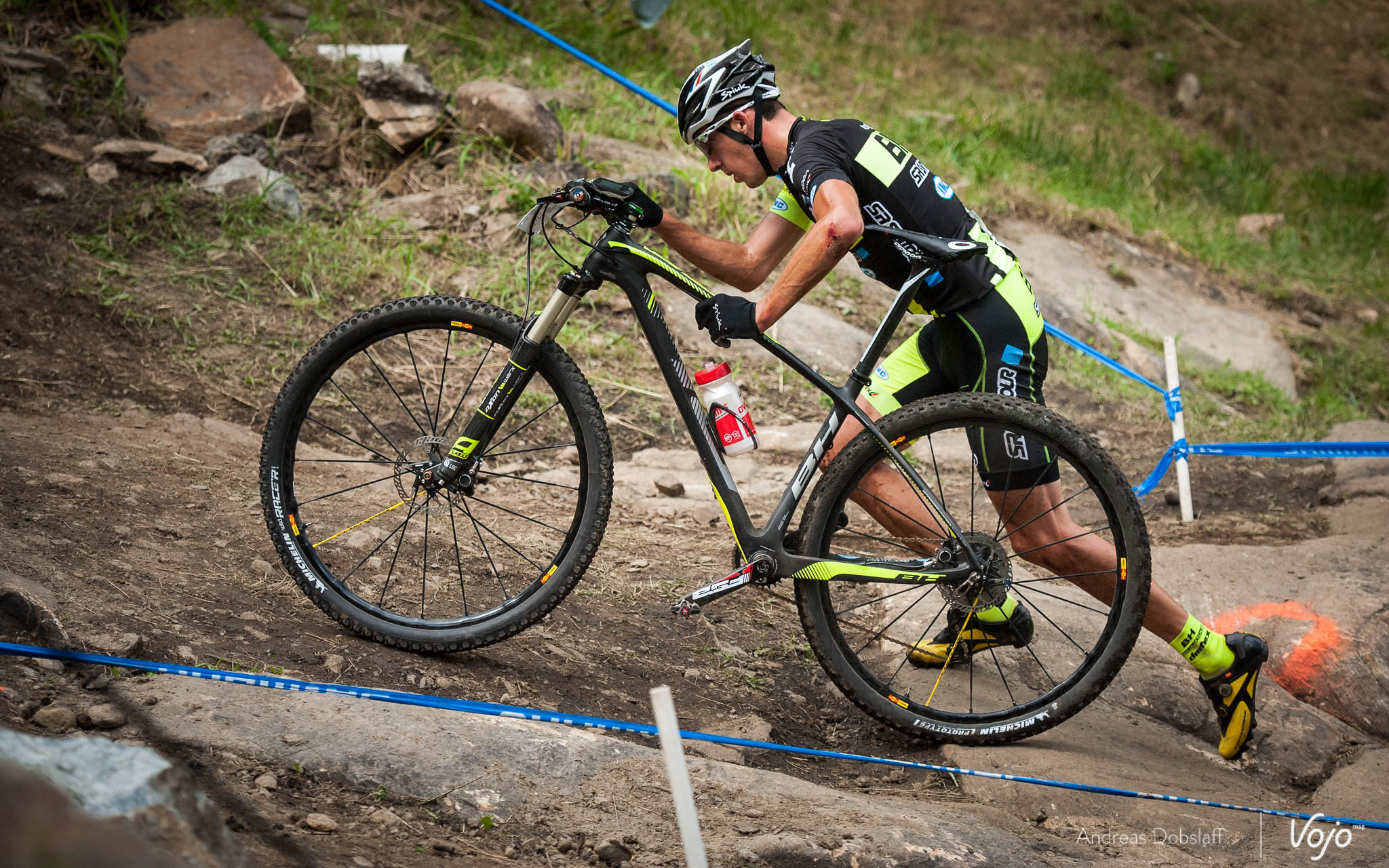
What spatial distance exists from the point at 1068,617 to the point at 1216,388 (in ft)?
13.2

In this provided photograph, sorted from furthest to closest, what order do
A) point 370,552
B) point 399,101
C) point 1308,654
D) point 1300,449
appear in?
point 399,101
point 1300,449
point 1308,654
point 370,552

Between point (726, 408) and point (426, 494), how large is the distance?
98cm

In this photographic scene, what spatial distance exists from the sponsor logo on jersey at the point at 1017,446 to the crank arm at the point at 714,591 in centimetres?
83

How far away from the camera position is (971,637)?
3426 millimetres

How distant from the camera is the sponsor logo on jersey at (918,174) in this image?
3.19 metres

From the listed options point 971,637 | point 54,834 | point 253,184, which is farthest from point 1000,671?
point 253,184

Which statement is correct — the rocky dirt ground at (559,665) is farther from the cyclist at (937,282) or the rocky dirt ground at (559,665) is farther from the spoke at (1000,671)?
the cyclist at (937,282)

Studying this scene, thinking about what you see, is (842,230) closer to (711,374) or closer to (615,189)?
(711,374)

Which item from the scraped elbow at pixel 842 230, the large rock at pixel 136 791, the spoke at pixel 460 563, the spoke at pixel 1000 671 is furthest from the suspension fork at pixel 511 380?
the spoke at pixel 1000 671

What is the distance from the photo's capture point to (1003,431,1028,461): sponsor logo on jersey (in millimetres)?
3023

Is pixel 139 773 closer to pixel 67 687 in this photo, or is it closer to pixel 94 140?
pixel 67 687

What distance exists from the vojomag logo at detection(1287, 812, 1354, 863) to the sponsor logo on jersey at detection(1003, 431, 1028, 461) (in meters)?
1.21

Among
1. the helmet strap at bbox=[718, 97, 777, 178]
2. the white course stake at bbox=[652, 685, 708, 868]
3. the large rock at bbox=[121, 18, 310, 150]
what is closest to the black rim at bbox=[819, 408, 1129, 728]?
the helmet strap at bbox=[718, 97, 777, 178]

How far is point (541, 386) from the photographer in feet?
17.6
